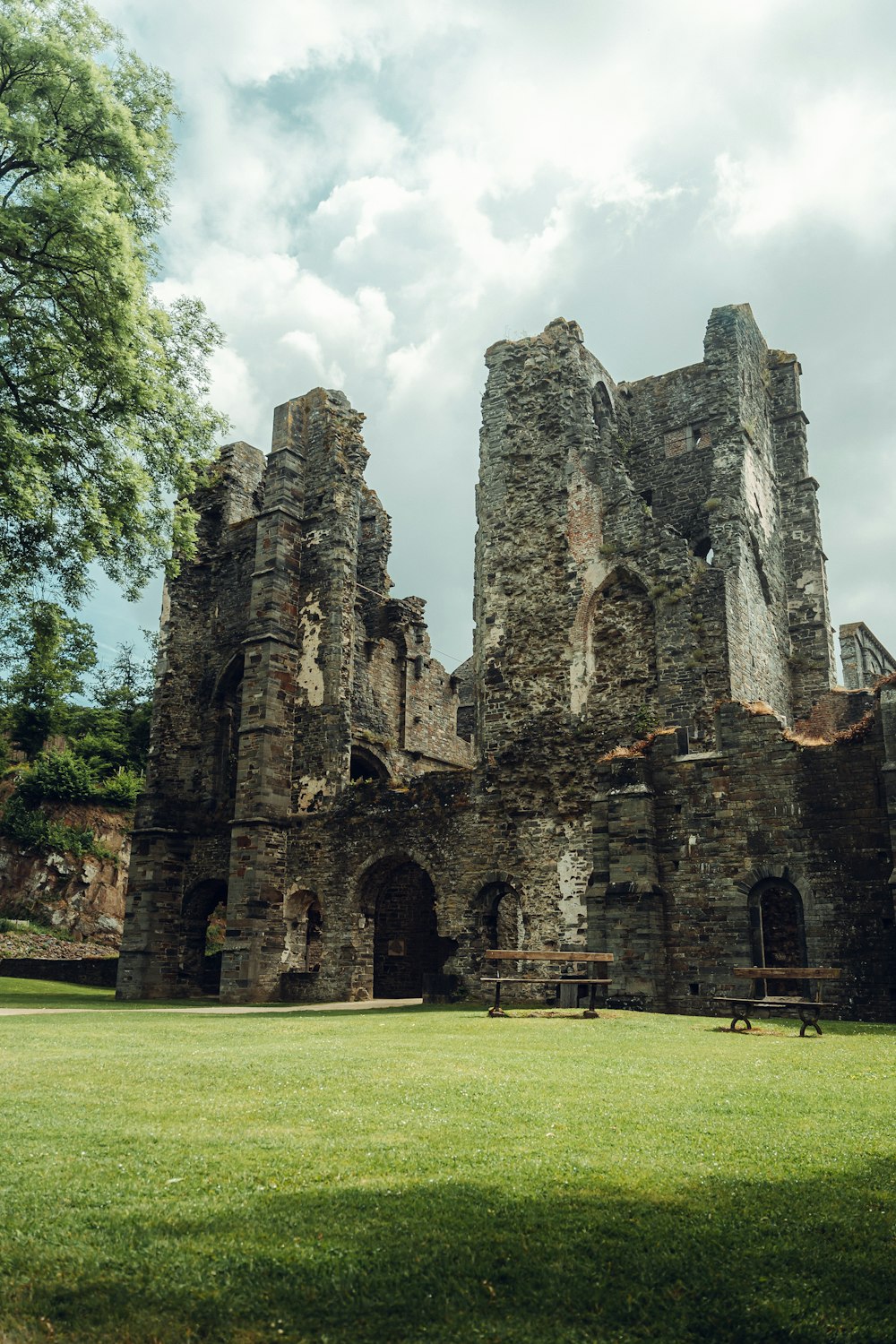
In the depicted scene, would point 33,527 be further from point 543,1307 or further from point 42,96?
point 543,1307

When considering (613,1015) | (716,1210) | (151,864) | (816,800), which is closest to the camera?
(716,1210)

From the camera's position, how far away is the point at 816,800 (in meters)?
16.2

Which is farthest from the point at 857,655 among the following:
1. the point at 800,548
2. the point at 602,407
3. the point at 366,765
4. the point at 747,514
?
the point at 366,765

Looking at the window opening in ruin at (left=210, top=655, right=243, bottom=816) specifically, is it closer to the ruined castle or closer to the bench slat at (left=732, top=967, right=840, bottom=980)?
the ruined castle

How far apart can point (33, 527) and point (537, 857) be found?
1160 cm

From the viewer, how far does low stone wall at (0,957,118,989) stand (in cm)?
2930

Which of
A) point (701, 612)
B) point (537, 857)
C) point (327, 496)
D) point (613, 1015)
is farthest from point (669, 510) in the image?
point (613, 1015)

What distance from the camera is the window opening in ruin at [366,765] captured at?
2858 cm

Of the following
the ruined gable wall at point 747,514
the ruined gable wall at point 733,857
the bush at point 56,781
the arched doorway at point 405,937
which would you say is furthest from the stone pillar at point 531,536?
the bush at point 56,781

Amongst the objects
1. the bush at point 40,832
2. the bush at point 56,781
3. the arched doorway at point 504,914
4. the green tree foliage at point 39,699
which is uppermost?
the green tree foliage at point 39,699

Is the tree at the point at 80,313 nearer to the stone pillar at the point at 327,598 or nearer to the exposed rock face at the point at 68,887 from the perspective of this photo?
the stone pillar at the point at 327,598

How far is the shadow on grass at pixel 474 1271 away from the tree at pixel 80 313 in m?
12.7

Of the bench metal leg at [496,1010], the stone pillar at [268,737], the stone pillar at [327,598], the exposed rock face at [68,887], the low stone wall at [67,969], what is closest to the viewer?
the bench metal leg at [496,1010]

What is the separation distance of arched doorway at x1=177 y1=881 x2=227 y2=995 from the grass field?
1927cm
